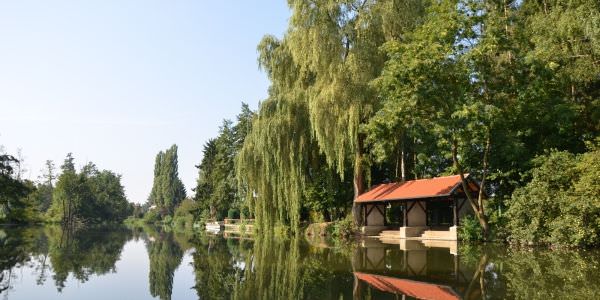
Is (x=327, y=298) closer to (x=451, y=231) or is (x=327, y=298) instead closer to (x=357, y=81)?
(x=451, y=231)

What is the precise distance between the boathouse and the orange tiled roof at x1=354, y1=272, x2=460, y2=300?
1456 cm

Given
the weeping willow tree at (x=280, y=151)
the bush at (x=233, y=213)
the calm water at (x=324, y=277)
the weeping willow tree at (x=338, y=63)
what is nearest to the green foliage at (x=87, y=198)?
the bush at (x=233, y=213)

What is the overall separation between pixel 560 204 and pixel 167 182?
94.1 metres

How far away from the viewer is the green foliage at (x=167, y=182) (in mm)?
104438

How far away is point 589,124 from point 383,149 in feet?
32.7

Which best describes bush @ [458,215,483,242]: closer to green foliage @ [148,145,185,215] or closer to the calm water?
the calm water

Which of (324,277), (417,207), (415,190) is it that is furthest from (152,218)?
(324,277)

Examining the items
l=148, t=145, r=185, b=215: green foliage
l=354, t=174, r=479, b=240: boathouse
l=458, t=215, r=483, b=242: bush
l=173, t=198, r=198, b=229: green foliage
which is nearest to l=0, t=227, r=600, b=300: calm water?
l=458, t=215, r=483, b=242: bush

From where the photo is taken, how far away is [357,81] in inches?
1019

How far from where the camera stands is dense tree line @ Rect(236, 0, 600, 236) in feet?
68.0

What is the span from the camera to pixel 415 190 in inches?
1075

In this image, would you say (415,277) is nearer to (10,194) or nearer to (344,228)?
(344,228)

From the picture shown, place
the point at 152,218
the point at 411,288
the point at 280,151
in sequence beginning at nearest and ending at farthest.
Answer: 1. the point at 411,288
2. the point at 280,151
3. the point at 152,218

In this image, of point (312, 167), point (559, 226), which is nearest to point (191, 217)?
point (312, 167)
